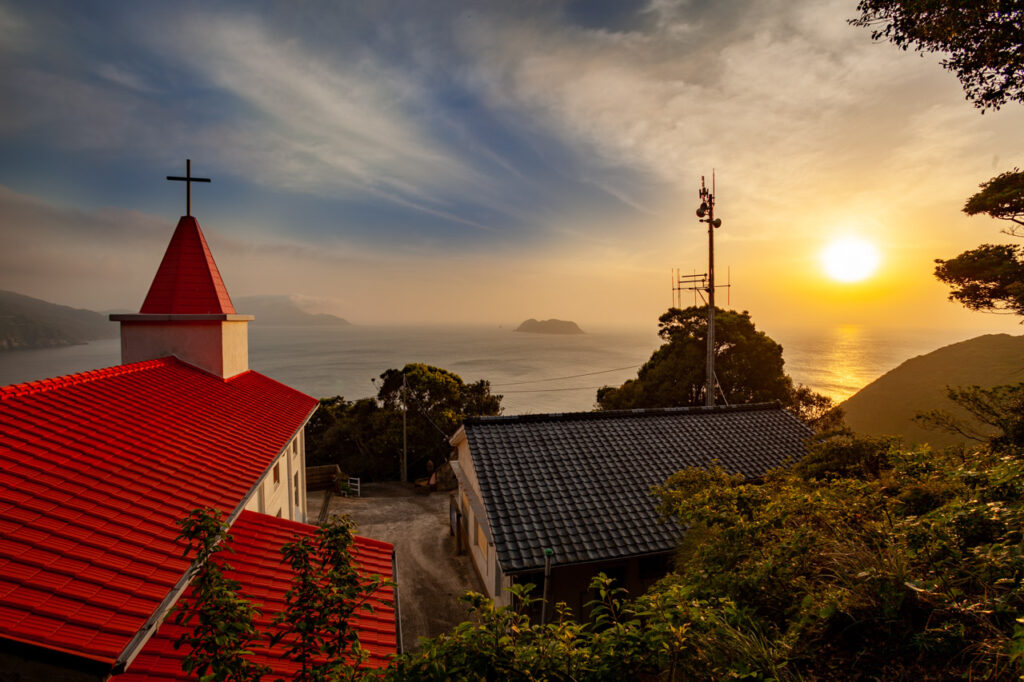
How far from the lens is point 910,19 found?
22.4ft

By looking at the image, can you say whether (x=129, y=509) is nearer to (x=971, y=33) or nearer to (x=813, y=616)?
(x=813, y=616)

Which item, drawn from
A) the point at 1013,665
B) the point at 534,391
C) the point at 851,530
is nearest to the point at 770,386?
the point at 851,530

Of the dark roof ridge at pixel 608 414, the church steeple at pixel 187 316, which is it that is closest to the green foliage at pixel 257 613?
the dark roof ridge at pixel 608 414

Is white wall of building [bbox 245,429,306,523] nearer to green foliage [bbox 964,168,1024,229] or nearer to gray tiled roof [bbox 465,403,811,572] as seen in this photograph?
gray tiled roof [bbox 465,403,811,572]

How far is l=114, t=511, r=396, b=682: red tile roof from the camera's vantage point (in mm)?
4203

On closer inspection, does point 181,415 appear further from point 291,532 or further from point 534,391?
point 534,391

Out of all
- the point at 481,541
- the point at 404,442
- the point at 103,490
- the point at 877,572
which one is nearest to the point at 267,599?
the point at 103,490

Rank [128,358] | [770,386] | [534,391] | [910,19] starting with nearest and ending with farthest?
1. [910,19]
2. [128,358]
3. [770,386]
4. [534,391]

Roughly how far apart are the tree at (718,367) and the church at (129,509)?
72.0 feet

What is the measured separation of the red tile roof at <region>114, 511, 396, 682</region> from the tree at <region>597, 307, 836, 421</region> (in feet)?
73.8

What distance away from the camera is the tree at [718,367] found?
27188 mm

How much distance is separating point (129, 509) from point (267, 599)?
200cm

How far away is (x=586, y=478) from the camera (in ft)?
38.7

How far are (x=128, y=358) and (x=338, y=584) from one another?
13.6m
